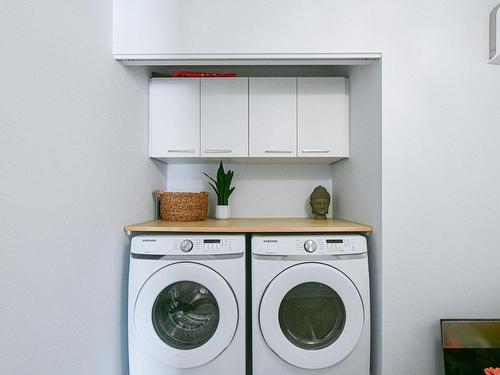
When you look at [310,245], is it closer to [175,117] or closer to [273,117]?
[273,117]

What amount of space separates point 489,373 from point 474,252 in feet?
1.93

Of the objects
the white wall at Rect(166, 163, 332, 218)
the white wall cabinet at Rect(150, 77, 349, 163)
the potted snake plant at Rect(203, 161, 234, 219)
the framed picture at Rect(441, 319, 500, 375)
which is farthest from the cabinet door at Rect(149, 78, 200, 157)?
the framed picture at Rect(441, 319, 500, 375)

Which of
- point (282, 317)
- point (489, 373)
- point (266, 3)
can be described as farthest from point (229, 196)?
point (489, 373)

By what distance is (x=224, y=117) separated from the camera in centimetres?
225

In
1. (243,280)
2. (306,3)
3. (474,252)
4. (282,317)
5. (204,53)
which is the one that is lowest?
(282,317)

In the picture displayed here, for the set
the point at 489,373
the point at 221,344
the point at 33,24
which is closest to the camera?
the point at 33,24

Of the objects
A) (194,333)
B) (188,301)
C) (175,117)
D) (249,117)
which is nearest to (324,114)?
(249,117)

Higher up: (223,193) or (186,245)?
(223,193)

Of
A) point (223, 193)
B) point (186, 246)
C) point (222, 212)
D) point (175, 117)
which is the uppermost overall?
point (175, 117)

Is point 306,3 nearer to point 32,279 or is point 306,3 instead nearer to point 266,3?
point 266,3

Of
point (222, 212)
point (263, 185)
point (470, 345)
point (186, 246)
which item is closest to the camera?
point (470, 345)

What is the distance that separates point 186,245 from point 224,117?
0.94 m

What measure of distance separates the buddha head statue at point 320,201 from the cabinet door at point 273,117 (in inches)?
14.5

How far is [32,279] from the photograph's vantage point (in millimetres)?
1147
